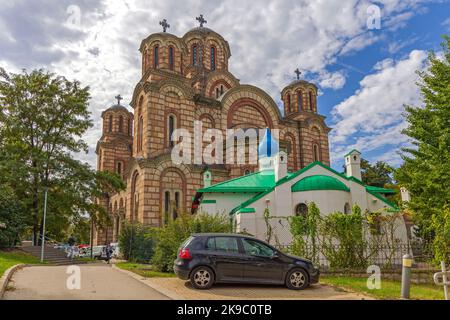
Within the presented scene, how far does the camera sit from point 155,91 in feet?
96.4

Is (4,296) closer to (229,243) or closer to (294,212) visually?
(229,243)

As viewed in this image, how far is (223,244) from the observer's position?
34.2 ft

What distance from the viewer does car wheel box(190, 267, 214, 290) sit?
9891 millimetres

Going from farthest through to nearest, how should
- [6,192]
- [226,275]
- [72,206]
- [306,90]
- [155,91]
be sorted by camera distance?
[306,90], [155,91], [72,206], [6,192], [226,275]

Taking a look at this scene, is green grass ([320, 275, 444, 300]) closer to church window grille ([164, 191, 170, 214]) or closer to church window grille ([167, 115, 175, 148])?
church window grille ([164, 191, 170, 214])

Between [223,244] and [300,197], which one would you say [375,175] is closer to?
[300,197]

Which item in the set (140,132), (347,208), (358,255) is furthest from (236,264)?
(140,132)

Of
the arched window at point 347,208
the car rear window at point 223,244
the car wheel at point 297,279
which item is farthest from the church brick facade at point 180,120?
the car wheel at point 297,279

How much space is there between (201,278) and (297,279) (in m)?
2.67

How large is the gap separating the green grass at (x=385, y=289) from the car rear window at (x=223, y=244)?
3477 millimetres

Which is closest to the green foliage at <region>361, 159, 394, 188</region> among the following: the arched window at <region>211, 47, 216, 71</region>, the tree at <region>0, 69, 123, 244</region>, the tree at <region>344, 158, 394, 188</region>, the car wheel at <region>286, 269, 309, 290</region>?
the tree at <region>344, 158, 394, 188</region>
